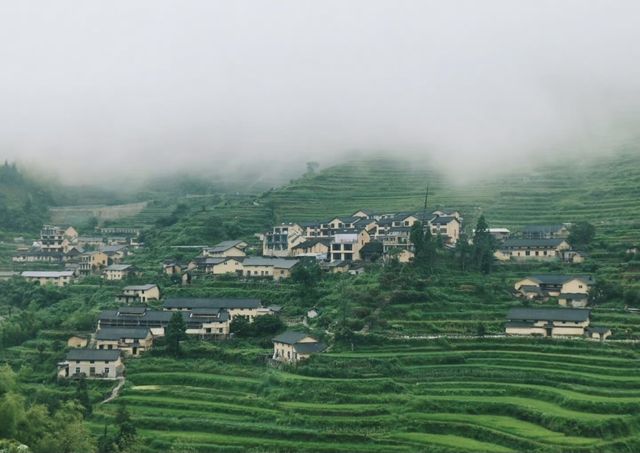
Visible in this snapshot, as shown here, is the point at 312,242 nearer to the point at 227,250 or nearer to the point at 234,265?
the point at 234,265

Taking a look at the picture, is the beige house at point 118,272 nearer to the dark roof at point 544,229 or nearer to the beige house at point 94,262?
the beige house at point 94,262

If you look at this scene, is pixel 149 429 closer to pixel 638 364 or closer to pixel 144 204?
pixel 638 364

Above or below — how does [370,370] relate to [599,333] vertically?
below

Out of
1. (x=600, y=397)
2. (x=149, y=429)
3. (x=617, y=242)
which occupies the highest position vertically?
(x=617, y=242)

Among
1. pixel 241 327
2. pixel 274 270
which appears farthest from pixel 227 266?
pixel 241 327

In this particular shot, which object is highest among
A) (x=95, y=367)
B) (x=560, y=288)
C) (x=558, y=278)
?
(x=558, y=278)

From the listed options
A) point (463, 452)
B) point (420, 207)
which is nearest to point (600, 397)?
point (463, 452)

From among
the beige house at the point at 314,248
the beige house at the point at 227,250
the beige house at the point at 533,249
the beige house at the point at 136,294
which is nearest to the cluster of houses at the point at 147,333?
the beige house at the point at 136,294
